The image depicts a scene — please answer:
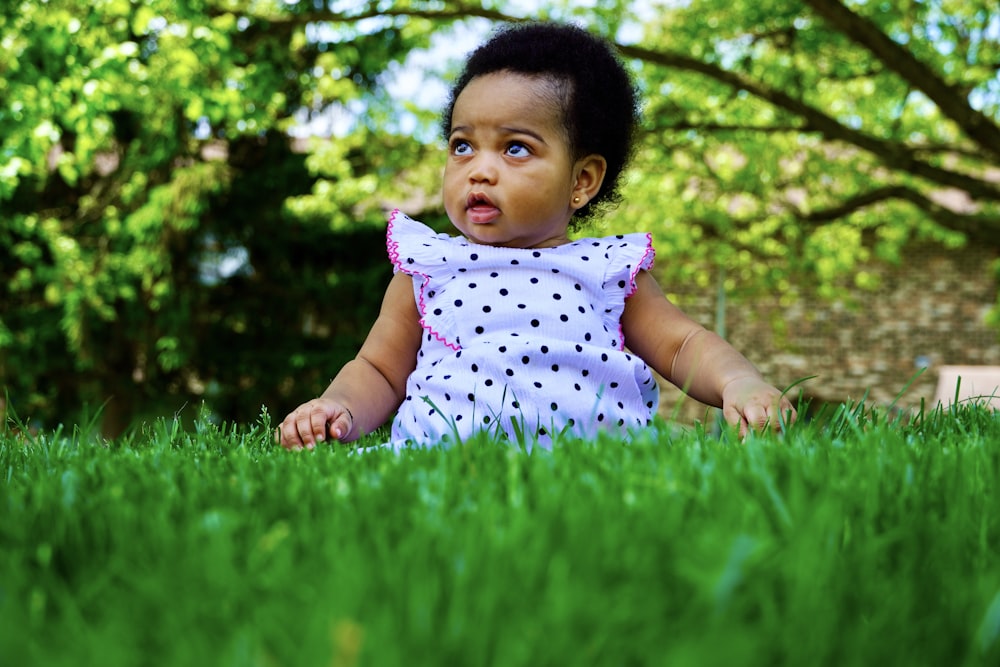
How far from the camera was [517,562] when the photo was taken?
0.94m

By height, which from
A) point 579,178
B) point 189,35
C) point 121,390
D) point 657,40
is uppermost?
point 657,40

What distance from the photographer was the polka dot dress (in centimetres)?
235

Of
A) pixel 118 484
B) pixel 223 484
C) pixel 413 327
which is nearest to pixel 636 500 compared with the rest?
pixel 223 484

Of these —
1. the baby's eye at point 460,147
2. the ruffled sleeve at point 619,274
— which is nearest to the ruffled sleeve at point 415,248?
the baby's eye at point 460,147

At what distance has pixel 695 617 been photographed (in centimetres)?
84

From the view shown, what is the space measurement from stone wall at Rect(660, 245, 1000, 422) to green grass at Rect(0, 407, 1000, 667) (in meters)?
18.3

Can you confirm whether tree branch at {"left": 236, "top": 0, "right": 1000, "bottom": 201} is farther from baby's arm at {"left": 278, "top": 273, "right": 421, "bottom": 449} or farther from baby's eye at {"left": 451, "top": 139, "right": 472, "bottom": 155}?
baby's arm at {"left": 278, "top": 273, "right": 421, "bottom": 449}

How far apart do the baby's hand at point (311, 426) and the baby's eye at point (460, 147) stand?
2.75ft

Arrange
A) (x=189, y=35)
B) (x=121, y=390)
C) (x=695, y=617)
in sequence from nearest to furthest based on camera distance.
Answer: (x=695, y=617) < (x=189, y=35) < (x=121, y=390)

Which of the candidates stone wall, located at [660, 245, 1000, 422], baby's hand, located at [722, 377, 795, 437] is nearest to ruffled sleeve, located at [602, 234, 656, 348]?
baby's hand, located at [722, 377, 795, 437]

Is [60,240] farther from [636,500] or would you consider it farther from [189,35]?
[636,500]

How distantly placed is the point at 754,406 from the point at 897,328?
62.4 feet

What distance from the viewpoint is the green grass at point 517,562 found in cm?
78

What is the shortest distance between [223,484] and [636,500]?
61 cm
